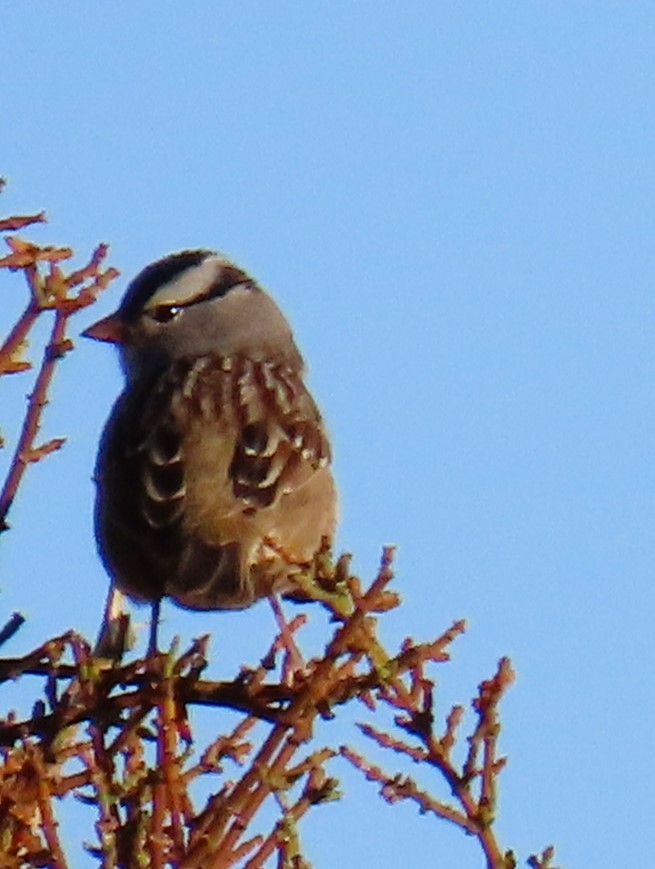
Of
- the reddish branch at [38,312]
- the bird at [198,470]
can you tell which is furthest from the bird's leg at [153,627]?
the reddish branch at [38,312]

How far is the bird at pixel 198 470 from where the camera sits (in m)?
5.27

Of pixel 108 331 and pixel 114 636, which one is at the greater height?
pixel 108 331

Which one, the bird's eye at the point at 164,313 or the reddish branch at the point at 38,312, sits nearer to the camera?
the reddish branch at the point at 38,312

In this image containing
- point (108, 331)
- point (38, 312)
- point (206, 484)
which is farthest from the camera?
point (108, 331)

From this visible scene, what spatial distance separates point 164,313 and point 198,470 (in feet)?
4.56

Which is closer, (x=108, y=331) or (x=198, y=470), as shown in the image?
(x=198, y=470)

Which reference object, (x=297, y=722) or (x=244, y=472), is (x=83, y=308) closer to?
(x=297, y=722)

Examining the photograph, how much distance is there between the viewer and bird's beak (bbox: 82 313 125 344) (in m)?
6.69

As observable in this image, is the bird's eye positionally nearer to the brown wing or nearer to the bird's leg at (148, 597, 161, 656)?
the brown wing

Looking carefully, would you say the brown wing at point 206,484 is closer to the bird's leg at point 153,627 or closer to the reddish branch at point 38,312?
the bird's leg at point 153,627

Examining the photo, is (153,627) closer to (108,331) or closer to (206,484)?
(206,484)

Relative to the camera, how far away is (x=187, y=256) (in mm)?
6969

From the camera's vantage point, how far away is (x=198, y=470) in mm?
5516

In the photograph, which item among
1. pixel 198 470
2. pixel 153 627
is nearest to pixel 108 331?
pixel 198 470
